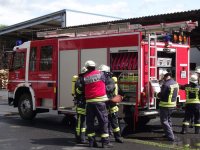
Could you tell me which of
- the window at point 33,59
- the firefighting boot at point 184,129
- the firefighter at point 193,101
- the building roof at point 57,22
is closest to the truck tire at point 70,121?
the window at point 33,59

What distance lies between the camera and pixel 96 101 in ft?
26.8

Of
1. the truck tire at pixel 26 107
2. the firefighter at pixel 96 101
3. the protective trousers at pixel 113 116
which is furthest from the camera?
the truck tire at pixel 26 107

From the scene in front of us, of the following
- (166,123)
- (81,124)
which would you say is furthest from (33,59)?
(166,123)

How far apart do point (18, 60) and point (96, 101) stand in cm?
498

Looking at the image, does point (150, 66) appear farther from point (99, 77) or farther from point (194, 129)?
point (194, 129)

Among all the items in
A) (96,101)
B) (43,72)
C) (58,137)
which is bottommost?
(58,137)

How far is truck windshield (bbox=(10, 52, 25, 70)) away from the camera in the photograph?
12.2 m

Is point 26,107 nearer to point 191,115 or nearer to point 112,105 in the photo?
point 112,105

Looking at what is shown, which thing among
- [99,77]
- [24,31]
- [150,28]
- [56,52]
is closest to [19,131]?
[56,52]

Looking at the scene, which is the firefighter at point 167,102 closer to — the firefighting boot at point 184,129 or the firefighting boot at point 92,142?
the firefighting boot at point 184,129

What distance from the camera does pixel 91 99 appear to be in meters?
8.20

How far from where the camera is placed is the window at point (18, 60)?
1215 cm

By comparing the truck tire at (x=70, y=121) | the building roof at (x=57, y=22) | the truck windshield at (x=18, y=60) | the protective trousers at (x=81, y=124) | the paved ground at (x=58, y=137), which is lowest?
the paved ground at (x=58, y=137)

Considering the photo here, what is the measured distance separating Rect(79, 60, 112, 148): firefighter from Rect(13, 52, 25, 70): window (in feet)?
14.4
